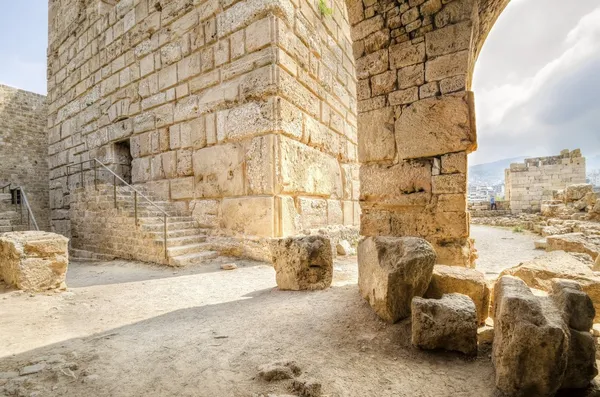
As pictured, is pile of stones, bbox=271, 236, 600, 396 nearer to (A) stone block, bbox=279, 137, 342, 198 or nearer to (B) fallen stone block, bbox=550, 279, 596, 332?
(B) fallen stone block, bbox=550, 279, 596, 332

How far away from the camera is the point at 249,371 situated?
181cm

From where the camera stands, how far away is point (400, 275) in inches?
87.0

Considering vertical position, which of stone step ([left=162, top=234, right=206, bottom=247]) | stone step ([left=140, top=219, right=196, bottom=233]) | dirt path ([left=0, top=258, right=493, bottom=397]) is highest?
stone step ([left=140, top=219, right=196, bottom=233])

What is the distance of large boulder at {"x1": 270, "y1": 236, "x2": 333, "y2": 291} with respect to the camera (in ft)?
11.3

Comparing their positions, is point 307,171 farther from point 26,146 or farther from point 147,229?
point 26,146

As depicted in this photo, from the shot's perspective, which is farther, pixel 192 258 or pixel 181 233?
pixel 181 233

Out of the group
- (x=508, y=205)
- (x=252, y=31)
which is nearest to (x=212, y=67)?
(x=252, y=31)

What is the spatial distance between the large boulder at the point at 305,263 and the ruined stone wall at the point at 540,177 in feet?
57.7

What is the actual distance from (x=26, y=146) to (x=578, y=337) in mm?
19017

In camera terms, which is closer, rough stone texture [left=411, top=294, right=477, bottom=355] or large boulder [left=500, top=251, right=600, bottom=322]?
rough stone texture [left=411, top=294, right=477, bottom=355]

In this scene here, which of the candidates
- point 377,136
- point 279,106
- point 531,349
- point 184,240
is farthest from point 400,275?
point 184,240

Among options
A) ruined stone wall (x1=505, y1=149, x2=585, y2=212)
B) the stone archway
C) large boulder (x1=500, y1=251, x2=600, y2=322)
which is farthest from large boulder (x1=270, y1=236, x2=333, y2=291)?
ruined stone wall (x1=505, y1=149, x2=585, y2=212)

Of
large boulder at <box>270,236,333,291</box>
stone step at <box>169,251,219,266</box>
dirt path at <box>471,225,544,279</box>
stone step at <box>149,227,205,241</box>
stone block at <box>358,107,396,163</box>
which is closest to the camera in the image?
stone block at <box>358,107,396,163</box>

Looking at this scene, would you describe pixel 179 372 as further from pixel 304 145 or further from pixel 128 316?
pixel 304 145
